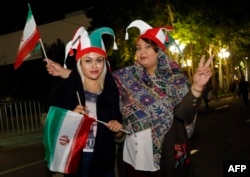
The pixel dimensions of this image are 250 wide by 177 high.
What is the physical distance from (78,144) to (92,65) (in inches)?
24.9

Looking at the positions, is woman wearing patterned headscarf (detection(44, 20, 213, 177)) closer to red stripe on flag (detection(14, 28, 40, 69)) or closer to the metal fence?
red stripe on flag (detection(14, 28, 40, 69))

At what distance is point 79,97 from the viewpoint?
3438 millimetres

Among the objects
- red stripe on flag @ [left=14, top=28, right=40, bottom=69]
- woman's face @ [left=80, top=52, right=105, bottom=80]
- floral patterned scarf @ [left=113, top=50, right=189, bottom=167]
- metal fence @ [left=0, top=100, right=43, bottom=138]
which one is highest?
red stripe on flag @ [left=14, top=28, right=40, bottom=69]

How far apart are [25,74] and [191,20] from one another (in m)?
11.9

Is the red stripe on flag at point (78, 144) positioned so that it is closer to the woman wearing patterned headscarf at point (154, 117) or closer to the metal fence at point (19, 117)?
the woman wearing patterned headscarf at point (154, 117)

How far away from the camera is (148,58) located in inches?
140

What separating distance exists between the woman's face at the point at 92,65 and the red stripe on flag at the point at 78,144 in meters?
0.34

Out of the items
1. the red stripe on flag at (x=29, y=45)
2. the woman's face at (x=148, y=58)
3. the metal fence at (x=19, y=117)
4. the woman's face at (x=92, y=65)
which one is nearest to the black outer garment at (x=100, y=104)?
the woman's face at (x=92, y=65)

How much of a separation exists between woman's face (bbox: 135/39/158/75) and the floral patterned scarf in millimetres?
49

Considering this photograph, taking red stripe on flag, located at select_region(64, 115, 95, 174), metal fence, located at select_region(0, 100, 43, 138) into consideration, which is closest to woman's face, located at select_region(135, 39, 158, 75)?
red stripe on flag, located at select_region(64, 115, 95, 174)

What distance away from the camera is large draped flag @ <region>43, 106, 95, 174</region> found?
339 cm

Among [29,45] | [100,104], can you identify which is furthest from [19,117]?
[100,104]

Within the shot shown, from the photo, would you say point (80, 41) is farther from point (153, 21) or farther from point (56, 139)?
point (153, 21)

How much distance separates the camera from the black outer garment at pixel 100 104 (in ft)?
11.3
